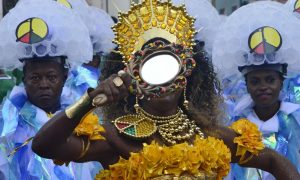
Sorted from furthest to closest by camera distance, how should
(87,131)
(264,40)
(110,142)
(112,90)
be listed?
(264,40) < (110,142) < (87,131) < (112,90)

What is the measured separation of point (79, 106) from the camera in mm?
3936

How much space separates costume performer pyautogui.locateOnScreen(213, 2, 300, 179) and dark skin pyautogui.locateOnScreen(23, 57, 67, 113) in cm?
116

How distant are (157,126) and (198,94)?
44 cm

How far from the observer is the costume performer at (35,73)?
6367 millimetres

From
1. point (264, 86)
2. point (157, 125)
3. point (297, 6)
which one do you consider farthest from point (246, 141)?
point (297, 6)

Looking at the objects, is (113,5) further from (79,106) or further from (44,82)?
(79,106)

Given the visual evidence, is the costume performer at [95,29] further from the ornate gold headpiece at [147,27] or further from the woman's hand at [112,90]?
the woman's hand at [112,90]

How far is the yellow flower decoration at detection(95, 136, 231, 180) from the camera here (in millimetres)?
4328

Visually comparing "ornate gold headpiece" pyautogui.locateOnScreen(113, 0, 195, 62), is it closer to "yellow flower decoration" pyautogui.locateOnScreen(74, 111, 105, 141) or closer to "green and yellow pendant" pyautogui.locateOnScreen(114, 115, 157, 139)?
"green and yellow pendant" pyautogui.locateOnScreen(114, 115, 157, 139)

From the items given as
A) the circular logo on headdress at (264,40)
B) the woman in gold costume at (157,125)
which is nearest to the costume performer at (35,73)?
the circular logo on headdress at (264,40)

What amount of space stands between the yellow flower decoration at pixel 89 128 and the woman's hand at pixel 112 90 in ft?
1.30

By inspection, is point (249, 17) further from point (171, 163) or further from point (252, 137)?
point (171, 163)

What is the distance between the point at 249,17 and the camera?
23.0ft

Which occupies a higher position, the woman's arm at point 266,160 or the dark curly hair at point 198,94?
the dark curly hair at point 198,94
